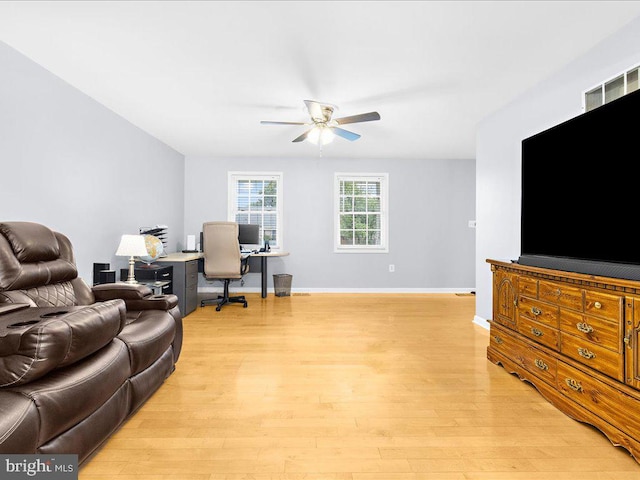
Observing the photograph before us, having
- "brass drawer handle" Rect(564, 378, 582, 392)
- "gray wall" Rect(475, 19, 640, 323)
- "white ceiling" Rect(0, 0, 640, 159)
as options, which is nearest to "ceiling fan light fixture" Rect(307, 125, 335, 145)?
"white ceiling" Rect(0, 0, 640, 159)

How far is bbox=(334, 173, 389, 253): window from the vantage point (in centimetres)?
649

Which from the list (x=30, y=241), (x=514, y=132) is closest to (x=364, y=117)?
(x=514, y=132)

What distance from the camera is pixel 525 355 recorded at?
2.48 metres

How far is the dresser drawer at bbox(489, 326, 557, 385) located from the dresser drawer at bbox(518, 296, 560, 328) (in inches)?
8.0

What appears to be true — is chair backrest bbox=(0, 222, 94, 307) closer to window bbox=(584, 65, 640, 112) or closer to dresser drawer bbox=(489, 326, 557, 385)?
Result: dresser drawer bbox=(489, 326, 557, 385)

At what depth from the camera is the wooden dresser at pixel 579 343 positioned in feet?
5.49

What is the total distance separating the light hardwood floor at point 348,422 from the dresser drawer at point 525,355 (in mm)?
160

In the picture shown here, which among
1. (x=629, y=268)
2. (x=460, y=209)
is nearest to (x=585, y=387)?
(x=629, y=268)

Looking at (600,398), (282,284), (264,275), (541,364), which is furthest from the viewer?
(282,284)

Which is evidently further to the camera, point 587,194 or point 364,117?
point 364,117

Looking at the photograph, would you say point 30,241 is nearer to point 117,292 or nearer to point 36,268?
point 36,268

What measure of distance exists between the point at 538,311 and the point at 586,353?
A: 0.45m

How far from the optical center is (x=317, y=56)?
2.75 metres

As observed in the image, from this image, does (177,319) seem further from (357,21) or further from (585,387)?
(585,387)
